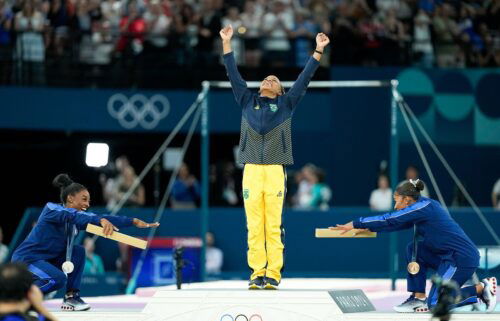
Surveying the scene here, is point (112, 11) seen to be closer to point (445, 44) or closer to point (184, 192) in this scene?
point (184, 192)

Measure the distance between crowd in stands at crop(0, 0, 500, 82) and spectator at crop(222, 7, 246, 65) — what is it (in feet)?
0.05

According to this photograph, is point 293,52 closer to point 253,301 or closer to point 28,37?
point 28,37

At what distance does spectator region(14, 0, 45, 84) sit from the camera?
70.3 ft

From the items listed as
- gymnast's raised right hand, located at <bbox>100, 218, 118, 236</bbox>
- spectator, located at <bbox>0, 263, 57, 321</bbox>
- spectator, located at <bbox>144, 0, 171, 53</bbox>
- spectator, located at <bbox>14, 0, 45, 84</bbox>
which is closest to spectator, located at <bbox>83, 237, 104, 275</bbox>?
spectator, located at <bbox>14, 0, 45, 84</bbox>

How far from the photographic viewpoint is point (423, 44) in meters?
22.6

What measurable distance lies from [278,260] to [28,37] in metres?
9.99

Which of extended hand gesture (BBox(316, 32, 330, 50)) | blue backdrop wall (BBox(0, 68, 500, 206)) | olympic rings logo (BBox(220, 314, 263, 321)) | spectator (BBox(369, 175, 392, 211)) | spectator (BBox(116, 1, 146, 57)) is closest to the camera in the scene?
olympic rings logo (BBox(220, 314, 263, 321))

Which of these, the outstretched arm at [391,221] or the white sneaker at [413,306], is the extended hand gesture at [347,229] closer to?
the outstretched arm at [391,221]

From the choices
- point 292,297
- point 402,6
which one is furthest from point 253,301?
point 402,6

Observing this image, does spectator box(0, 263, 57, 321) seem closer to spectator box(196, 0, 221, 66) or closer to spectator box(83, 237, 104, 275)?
spectator box(83, 237, 104, 275)

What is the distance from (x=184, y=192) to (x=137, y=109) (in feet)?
5.02

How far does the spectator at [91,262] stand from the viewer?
65.7 ft

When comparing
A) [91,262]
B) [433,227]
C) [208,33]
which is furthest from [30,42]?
[433,227]

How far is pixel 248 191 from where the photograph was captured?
1256 cm
